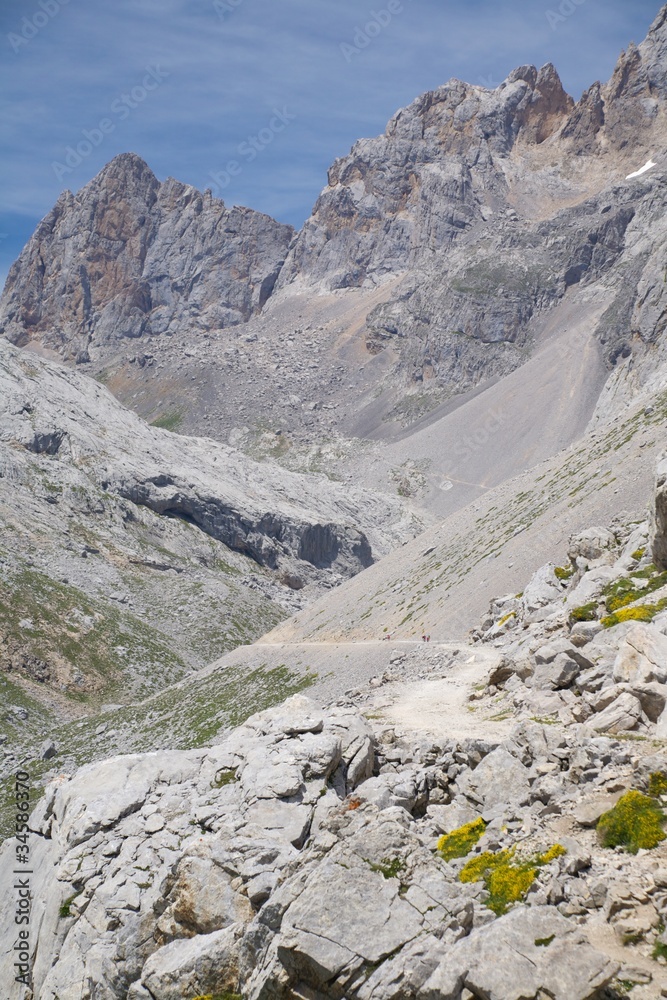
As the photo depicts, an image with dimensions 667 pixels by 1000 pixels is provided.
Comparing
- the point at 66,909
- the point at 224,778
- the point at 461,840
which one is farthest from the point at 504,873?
the point at 66,909

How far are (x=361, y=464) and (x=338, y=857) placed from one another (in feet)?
586

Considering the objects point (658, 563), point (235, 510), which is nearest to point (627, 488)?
point (658, 563)

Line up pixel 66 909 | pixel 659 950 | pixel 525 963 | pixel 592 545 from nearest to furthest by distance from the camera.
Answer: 1. pixel 659 950
2. pixel 525 963
3. pixel 66 909
4. pixel 592 545

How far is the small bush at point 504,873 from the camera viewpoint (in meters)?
13.5

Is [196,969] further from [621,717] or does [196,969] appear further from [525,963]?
[621,717]

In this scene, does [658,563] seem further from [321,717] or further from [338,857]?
[338,857]

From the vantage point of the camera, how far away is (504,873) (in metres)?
14.2

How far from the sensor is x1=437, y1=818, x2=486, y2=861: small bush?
16000mm

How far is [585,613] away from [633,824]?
15149 mm

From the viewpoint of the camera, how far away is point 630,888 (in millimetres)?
12531

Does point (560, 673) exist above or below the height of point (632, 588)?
below

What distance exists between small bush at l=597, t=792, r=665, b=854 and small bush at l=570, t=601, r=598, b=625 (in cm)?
1421

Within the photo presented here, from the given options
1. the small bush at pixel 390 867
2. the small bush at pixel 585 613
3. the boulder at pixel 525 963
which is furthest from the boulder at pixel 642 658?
the boulder at pixel 525 963

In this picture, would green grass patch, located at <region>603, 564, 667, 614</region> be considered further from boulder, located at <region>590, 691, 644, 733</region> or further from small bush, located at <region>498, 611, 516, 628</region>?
small bush, located at <region>498, 611, 516, 628</region>
